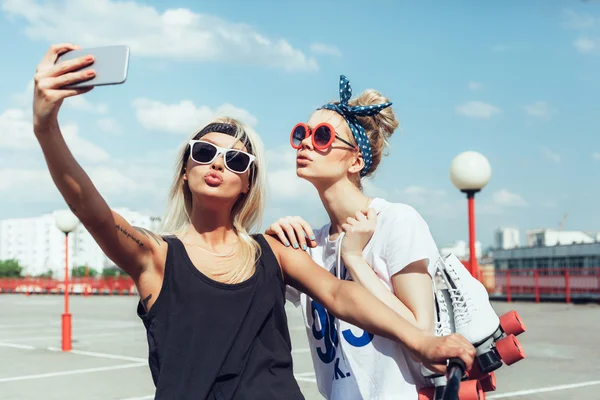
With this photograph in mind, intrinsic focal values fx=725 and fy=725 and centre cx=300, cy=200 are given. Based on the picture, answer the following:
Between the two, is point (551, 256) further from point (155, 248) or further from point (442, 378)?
A: point (155, 248)

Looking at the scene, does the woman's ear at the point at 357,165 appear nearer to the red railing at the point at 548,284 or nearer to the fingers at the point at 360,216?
the fingers at the point at 360,216

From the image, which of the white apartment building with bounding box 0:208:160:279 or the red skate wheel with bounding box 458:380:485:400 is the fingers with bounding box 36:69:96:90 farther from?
the white apartment building with bounding box 0:208:160:279

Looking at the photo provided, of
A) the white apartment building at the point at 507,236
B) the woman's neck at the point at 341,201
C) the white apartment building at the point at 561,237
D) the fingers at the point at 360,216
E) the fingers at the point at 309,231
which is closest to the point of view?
the fingers at the point at 309,231

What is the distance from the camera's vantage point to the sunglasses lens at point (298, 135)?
3.10 m

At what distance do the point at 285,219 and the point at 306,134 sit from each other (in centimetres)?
51

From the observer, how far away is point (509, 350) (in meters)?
2.55

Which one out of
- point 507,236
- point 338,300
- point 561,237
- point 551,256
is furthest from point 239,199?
point 507,236

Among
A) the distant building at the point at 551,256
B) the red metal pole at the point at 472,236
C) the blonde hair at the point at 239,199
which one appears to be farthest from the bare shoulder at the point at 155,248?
the distant building at the point at 551,256

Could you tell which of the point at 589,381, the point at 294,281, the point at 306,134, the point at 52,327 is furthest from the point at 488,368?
the point at 52,327

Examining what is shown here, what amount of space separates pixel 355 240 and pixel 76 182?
1096 millimetres

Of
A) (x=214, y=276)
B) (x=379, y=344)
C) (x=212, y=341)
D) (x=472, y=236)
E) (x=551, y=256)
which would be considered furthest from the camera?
(x=551, y=256)

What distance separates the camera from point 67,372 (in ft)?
34.3

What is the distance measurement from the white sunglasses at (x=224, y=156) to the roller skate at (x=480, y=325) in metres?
0.84

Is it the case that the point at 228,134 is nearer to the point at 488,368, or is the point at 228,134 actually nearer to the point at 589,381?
the point at 488,368
